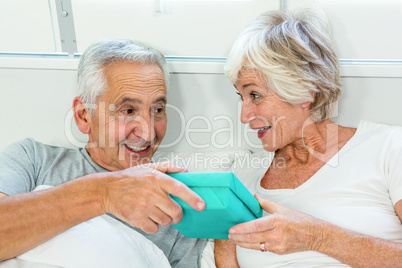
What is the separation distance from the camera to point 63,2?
1931 millimetres

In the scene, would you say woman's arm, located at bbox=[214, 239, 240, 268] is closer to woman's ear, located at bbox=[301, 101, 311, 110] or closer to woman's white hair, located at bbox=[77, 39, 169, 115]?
woman's ear, located at bbox=[301, 101, 311, 110]

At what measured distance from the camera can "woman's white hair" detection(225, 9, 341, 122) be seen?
4.79 feet

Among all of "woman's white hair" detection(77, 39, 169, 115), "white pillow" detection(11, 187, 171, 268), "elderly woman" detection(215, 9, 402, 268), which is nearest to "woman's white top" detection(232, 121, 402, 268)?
"elderly woman" detection(215, 9, 402, 268)

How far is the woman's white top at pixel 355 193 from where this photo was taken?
4.35ft

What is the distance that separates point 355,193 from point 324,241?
23 centimetres

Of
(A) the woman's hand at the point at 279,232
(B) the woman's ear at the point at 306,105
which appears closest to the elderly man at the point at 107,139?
(A) the woman's hand at the point at 279,232

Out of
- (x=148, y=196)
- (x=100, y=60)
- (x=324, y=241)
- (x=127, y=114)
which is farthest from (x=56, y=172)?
(x=324, y=241)

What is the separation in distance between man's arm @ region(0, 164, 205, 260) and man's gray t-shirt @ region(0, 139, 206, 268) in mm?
248

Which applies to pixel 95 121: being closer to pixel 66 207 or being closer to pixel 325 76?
pixel 66 207

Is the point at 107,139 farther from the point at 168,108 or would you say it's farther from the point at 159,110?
the point at 168,108

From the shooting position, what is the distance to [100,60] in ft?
5.31

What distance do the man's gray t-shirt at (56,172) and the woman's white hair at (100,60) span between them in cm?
22

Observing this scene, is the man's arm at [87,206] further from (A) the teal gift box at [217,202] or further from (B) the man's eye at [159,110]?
(B) the man's eye at [159,110]

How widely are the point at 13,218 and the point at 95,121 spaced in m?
0.56
